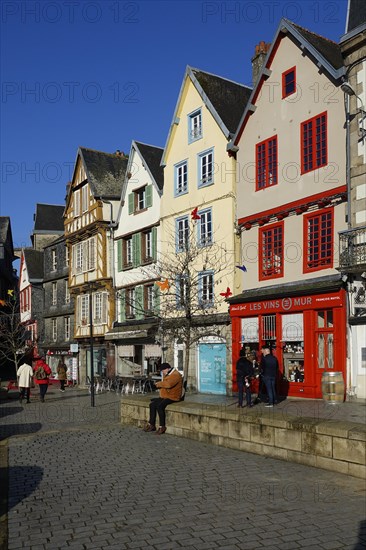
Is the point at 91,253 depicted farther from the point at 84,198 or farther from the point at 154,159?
the point at 154,159

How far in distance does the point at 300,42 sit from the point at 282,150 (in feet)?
11.3

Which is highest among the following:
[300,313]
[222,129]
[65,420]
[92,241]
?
[222,129]

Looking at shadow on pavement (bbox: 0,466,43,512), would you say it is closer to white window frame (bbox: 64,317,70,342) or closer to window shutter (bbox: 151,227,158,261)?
window shutter (bbox: 151,227,158,261)

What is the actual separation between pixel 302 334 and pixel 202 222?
7.90 meters

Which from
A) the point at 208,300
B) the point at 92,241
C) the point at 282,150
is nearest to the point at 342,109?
the point at 282,150

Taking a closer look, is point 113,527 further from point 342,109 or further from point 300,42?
→ point 300,42

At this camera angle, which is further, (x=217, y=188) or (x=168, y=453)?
(x=217, y=188)

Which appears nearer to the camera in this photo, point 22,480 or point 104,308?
point 22,480

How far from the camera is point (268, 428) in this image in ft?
34.6

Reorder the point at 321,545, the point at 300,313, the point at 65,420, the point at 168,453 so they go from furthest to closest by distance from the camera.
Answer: the point at 300,313 < the point at 65,420 < the point at 168,453 < the point at 321,545

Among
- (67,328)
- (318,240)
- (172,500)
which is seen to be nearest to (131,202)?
(67,328)

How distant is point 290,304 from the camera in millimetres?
20328

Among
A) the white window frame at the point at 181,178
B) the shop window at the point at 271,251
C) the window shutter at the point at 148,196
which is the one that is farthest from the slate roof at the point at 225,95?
the window shutter at the point at 148,196

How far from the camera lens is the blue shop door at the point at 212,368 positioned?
81.3 feet
